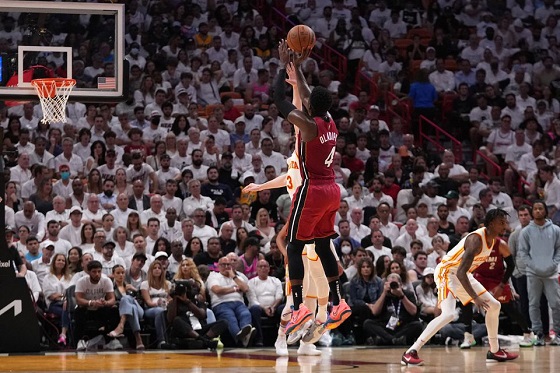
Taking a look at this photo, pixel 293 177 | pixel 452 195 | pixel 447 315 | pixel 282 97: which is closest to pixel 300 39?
pixel 282 97

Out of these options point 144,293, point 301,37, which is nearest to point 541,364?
point 301,37

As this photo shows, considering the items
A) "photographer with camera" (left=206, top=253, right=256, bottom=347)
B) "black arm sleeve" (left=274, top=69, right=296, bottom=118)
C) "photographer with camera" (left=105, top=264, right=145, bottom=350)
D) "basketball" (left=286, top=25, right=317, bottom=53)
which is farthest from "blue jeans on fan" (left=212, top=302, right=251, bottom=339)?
"basketball" (left=286, top=25, right=317, bottom=53)

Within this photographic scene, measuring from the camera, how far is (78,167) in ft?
57.6

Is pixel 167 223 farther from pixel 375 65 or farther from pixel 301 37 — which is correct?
pixel 375 65

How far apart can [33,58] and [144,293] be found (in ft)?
14.1

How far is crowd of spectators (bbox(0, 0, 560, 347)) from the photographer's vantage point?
50.6 ft

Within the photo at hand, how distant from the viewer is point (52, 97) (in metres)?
12.0

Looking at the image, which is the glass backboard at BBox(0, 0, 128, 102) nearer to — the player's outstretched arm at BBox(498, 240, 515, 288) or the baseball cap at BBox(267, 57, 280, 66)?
the player's outstretched arm at BBox(498, 240, 515, 288)

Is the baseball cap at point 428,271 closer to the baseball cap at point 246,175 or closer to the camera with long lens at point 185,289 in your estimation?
the baseball cap at point 246,175

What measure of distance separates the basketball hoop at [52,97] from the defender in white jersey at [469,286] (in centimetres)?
473

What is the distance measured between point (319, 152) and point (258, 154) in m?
8.18

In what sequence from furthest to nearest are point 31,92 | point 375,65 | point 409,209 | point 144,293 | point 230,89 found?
point 375,65, point 230,89, point 409,209, point 144,293, point 31,92

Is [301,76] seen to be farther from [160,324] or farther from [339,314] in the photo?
[160,324]

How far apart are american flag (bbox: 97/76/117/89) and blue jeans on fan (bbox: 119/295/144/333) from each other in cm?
361
